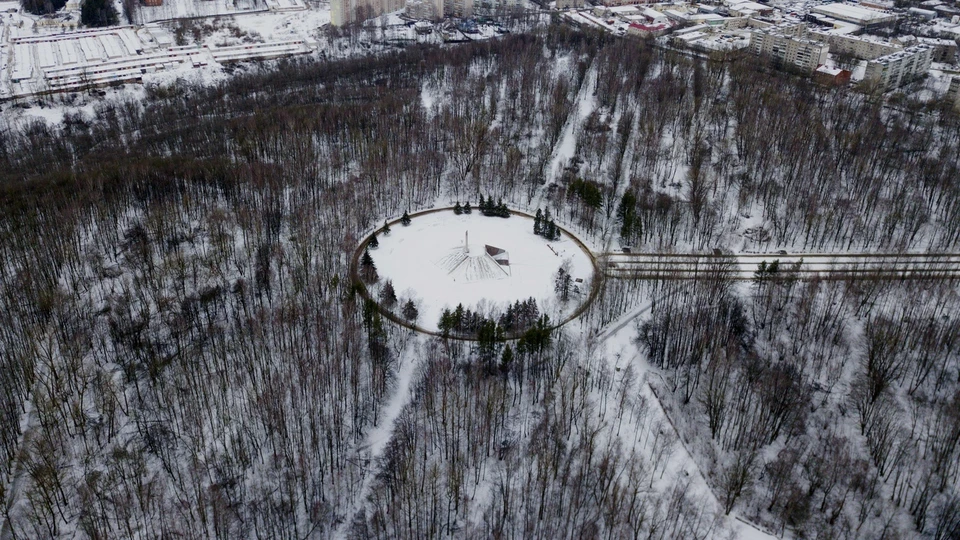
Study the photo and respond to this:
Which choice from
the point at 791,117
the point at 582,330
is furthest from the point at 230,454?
the point at 791,117

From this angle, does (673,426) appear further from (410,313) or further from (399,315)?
(399,315)

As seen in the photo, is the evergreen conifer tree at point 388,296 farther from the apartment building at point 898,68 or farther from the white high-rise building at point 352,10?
the white high-rise building at point 352,10

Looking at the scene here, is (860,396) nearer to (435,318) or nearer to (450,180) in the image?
(435,318)

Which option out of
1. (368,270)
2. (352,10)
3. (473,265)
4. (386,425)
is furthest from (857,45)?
(386,425)

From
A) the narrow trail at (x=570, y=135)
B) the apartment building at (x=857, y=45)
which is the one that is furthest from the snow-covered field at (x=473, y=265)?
the apartment building at (x=857, y=45)

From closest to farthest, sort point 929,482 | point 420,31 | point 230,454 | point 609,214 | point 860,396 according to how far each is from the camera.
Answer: point 929,482 < point 230,454 < point 860,396 < point 609,214 < point 420,31

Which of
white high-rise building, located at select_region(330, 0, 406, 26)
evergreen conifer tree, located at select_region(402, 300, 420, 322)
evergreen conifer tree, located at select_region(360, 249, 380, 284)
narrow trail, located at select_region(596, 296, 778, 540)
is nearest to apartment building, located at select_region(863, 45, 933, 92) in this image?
narrow trail, located at select_region(596, 296, 778, 540)
